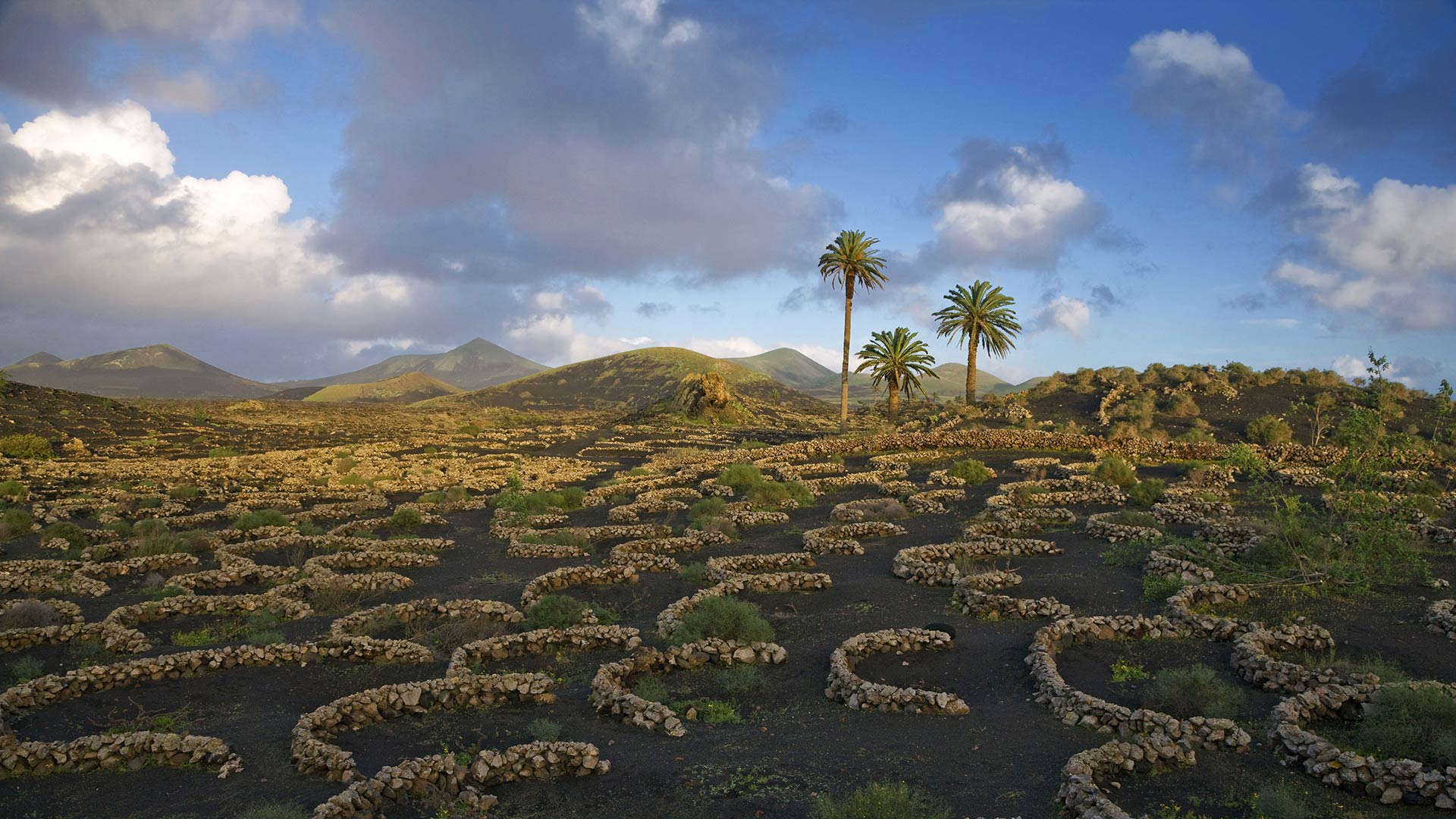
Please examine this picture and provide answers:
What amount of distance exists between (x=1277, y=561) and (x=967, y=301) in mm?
43686

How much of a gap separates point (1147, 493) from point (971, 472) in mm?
7990

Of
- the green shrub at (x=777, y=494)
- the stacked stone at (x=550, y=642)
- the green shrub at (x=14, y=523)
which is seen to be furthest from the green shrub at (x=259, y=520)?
the green shrub at (x=777, y=494)

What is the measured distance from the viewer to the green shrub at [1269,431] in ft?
142

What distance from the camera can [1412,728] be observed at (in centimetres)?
866

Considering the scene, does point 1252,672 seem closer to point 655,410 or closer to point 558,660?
point 558,660

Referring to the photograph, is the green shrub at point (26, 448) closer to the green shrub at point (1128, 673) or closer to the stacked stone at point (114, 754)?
the stacked stone at point (114, 754)

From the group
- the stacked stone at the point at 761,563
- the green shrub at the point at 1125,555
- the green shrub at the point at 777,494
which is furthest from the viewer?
the green shrub at the point at 777,494

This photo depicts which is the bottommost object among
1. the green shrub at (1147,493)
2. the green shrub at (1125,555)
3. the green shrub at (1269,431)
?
the green shrub at (1125,555)

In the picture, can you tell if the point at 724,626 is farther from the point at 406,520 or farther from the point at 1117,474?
the point at 1117,474

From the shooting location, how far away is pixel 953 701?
11.0 m

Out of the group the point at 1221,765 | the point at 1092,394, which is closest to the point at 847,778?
the point at 1221,765

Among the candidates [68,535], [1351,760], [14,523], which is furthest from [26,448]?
[1351,760]

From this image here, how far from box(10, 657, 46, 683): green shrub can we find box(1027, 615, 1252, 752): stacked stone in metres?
16.7

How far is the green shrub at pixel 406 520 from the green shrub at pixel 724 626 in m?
15.8
